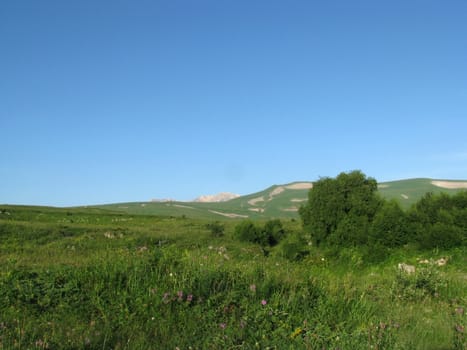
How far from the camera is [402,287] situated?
7781 mm

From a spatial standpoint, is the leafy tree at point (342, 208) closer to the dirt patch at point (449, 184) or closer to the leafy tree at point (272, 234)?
the leafy tree at point (272, 234)

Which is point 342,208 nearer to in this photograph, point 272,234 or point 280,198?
point 272,234

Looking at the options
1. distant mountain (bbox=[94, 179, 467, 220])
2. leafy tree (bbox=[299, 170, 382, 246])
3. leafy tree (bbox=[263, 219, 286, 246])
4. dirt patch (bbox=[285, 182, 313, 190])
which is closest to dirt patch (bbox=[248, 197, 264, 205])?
distant mountain (bbox=[94, 179, 467, 220])

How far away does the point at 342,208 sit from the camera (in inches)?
785

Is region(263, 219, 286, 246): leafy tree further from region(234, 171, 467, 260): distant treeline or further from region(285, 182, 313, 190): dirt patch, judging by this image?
region(285, 182, 313, 190): dirt patch

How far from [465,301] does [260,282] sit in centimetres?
412

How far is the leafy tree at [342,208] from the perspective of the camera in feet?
63.1

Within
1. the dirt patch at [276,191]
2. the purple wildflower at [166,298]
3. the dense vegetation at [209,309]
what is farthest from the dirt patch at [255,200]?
the purple wildflower at [166,298]

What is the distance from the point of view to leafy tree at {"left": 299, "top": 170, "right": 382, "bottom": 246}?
63.1ft

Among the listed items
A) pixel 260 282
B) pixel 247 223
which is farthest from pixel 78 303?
pixel 247 223

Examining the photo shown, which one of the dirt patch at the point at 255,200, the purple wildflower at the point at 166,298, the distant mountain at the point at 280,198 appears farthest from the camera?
the dirt patch at the point at 255,200

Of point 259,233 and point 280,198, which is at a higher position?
point 280,198

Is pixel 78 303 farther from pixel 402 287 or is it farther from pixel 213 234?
pixel 213 234

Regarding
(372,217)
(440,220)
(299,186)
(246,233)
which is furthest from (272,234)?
(299,186)
